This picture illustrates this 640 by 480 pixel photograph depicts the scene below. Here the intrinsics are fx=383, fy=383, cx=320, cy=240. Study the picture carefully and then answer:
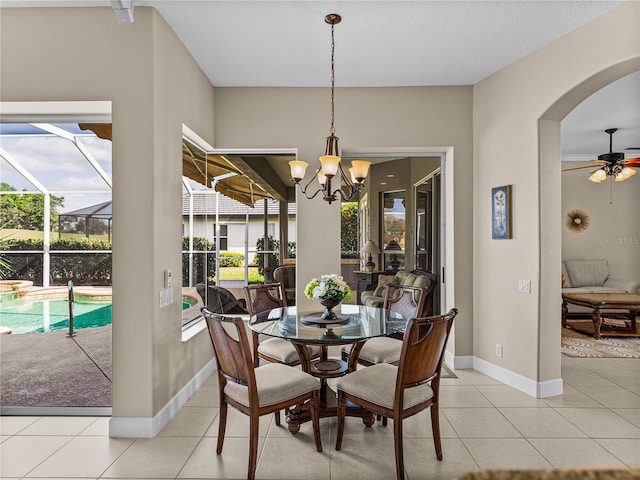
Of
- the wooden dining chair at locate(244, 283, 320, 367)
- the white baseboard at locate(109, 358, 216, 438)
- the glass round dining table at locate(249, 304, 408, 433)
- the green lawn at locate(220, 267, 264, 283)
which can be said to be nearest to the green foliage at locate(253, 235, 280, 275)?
the green lawn at locate(220, 267, 264, 283)

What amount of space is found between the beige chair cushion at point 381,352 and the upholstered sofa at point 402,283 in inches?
49.3

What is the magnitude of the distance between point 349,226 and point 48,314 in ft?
9.55

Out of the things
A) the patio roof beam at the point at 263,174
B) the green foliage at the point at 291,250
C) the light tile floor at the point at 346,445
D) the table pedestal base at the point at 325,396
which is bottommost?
the light tile floor at the point at 346,445

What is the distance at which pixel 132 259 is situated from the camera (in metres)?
2.62

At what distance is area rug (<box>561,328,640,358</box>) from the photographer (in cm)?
452

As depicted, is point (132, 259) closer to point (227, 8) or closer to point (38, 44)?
point (38, 44)

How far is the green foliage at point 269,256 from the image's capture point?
429cm

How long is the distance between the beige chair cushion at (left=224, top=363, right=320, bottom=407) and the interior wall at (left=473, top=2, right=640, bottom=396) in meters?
2.19

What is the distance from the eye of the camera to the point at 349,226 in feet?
14.3

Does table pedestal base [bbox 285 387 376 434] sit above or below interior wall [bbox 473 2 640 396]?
below

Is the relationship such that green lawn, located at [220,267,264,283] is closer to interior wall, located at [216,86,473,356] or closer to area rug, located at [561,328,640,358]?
interior wall, located at [216,86,473,356]

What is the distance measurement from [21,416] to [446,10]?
14.3 ft

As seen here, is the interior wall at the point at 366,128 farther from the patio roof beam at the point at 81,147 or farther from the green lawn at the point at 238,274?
the patio roof beam at the point at 81,147

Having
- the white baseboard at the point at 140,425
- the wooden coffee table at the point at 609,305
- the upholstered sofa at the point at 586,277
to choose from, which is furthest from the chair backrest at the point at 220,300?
the upholstered sofa at the point at 586,277
